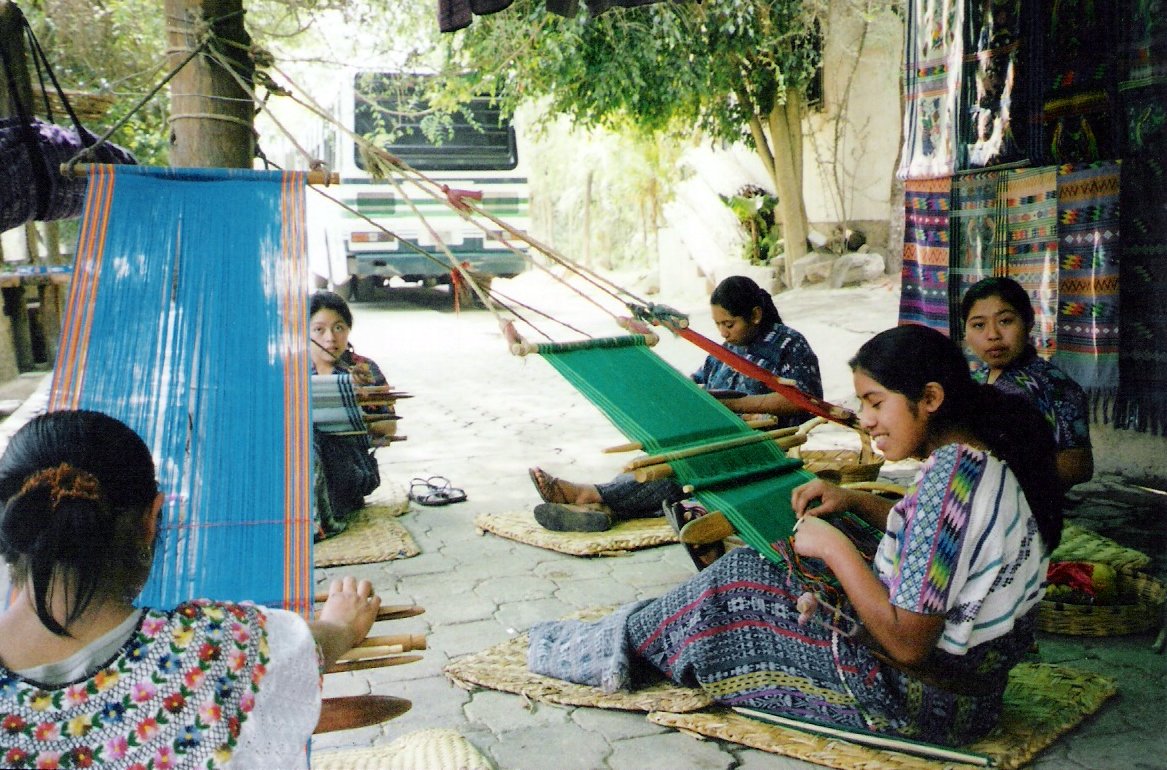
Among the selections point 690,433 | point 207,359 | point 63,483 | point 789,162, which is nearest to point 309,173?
point 207,359

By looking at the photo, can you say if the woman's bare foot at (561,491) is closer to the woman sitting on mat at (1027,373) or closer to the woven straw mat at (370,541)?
the woven straw mat at (370,541)

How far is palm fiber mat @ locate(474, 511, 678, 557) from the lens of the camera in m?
3.62

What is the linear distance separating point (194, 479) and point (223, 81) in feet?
3.77

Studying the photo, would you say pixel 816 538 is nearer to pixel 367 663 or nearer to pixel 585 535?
pixel 367 663

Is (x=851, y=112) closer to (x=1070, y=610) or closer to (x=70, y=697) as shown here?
(x=1070, y=610)

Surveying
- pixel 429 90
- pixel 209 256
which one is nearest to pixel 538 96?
pixel 429 90

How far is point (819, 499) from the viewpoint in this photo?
7.50 ft

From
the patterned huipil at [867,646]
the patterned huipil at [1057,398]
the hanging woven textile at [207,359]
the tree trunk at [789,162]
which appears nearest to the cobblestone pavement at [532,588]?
the patterned huipil at [867,646]

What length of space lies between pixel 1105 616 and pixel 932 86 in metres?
1.86

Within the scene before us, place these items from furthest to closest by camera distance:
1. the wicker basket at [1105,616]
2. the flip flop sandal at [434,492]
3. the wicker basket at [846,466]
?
the flip flop sandal at [434,492] → the wicker basket at [846,466] → the wicker basket at [1105,616]

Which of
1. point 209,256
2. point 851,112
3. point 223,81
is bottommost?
point 209,256

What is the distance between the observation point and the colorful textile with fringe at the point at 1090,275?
3.48 metres

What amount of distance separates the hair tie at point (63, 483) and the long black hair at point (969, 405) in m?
1.34

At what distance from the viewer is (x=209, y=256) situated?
2074mm
